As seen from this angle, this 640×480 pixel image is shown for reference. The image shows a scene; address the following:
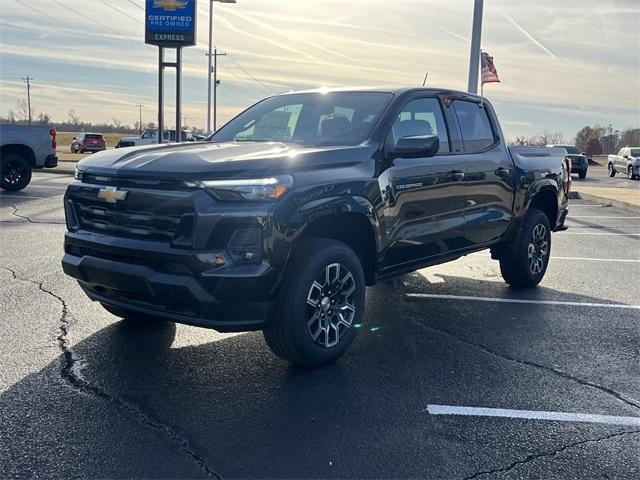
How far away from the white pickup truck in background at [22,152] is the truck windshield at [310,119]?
10906mm

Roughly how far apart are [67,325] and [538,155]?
5236 mm

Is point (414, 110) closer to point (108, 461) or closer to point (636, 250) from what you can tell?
point (108, 461)

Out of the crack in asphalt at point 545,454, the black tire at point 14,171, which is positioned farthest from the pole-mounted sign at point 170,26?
the crack in asphalt at point 545,454

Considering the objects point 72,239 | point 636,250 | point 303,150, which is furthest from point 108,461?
point 636,250

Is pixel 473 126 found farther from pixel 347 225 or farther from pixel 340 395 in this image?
pixel 340 395

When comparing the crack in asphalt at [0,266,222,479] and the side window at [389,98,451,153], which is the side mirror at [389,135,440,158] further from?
the crack in asphalt at [0,266,222,479]

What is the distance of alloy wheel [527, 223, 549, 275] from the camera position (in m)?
7.12

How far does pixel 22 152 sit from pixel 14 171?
522mm

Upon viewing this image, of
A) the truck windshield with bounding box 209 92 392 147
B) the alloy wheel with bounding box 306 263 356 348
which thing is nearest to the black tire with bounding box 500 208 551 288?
the truck windshield with bounding box 209 92 392 147

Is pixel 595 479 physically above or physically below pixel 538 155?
below

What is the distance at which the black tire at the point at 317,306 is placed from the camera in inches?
160

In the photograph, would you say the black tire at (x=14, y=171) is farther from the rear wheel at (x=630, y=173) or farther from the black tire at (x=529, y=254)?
the rear wheel at (x=630, y=173)

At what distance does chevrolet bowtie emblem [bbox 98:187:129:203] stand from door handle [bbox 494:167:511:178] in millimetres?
3764

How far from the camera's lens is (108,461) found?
3104 mm
